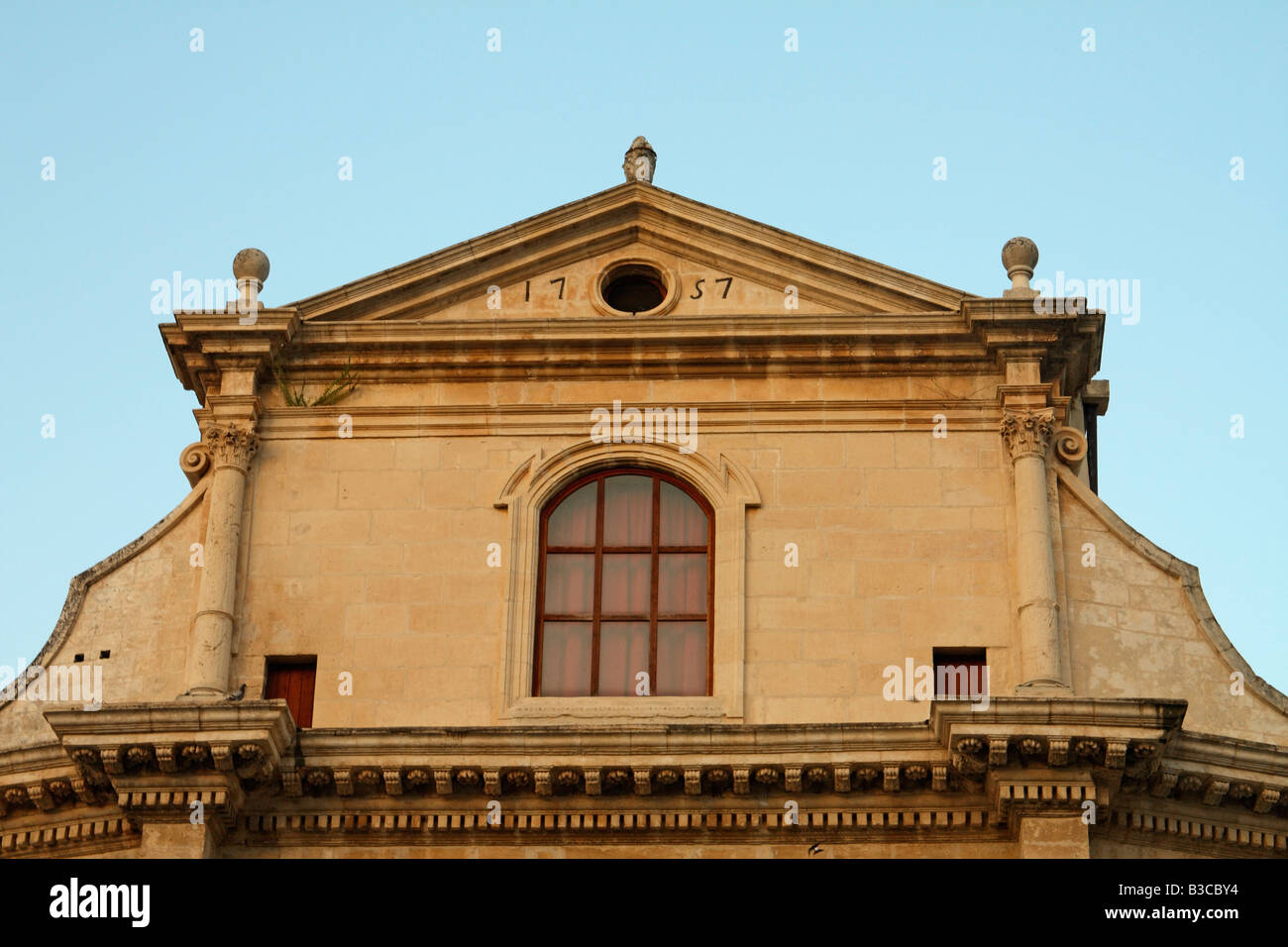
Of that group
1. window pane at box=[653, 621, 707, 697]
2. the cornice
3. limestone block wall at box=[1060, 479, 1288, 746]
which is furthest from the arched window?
limestone block wall at box=[1060, 479, 1288, 746]

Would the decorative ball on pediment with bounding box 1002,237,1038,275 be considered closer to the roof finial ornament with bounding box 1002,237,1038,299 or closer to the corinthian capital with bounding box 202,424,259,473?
the roof finial ornament with bounding box 1002,237,1038,299

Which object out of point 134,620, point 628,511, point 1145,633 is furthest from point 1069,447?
point 134,620

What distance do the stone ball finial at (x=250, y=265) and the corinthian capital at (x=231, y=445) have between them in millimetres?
1797

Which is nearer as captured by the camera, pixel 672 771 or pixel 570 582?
pixel 672 771

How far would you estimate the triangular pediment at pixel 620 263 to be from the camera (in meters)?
27.5

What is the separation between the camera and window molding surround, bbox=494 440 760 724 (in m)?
25.1

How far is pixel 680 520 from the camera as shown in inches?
1041

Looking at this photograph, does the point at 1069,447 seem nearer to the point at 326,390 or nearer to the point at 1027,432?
the point at 1027,432

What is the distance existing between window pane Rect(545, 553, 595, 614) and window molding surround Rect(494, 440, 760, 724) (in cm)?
16

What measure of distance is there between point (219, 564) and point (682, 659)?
442 centimetres

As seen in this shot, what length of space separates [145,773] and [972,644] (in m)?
Answer: 7.53
